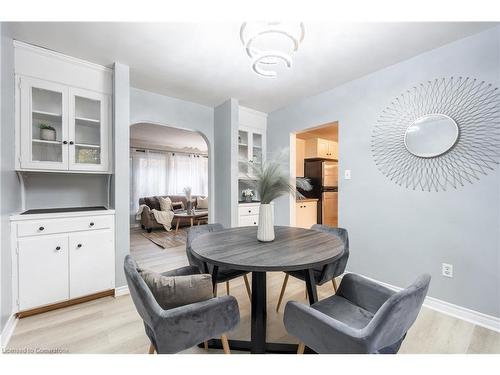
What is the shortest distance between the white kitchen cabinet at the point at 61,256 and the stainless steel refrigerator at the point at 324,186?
362 centimetres

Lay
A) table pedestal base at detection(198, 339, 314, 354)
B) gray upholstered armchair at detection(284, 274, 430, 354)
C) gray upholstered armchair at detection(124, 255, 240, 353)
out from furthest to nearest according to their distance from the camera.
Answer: table pedestal base at detection(198, 339, 314, 354) < gray upholstered armchair at detection(124, 255, 240, 353) < gray upholstered armchair at detection(284, 274, 430, 354)

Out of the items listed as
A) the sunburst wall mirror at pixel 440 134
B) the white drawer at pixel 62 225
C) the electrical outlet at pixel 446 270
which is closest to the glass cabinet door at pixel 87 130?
the white drawer at pixel 62 225

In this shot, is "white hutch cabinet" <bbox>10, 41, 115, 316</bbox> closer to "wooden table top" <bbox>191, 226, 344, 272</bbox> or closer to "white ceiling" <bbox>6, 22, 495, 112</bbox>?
"white ceiling" <bbox>6, 22, 495, 112</bbox>

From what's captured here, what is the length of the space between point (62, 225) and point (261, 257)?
6.39ft

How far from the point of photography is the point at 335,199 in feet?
15.8

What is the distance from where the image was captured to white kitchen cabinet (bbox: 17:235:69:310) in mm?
1916

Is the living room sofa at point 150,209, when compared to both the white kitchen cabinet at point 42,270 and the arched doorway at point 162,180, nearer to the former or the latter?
the arched doorway at point 162,180

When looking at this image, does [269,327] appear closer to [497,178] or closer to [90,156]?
[497,178]

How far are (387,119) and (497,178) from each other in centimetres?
103

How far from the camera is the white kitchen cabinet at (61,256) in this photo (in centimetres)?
191

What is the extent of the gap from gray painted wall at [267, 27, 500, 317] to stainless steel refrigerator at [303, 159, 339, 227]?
1.60m

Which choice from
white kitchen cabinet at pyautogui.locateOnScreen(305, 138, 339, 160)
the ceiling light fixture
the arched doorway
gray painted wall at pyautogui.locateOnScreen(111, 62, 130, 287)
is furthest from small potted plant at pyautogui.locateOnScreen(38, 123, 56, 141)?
white kitchen cabinet at pyautogui.locateOnScreen(305, 138, 339, 160)
